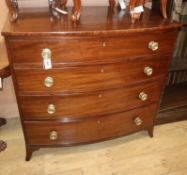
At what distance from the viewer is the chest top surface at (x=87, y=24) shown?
105 cm

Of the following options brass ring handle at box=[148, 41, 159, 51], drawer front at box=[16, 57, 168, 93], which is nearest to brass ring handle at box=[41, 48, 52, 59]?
drawer front at box=[16, 57, 168, 93]

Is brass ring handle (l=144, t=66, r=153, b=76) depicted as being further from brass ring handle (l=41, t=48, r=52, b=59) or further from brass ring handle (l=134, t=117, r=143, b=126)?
brass ring handle (l=41, t=48, r=52, b=59)

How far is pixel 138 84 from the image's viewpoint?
1.41m

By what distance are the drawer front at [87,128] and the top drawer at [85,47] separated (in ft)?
1.51

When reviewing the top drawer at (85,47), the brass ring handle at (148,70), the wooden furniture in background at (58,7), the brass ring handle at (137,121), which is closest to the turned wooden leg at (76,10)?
the wooden furniture in background at (58,7)

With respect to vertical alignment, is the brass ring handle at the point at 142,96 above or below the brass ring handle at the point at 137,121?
above

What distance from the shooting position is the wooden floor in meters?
1.54

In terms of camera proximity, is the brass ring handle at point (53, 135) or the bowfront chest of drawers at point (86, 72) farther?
the brass ring handle at point (53, 135)

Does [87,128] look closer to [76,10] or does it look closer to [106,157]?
[106,157]

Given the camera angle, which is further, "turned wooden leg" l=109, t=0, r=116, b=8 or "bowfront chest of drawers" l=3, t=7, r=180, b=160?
"turned wooden leg" l=109, t=0, r=116, b=8

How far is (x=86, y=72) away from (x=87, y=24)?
0.87 ft

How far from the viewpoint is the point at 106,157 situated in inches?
64.9

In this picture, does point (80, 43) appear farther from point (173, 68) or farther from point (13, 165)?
point (13, 165)

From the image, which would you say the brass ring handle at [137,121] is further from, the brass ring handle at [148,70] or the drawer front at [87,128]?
the brass ring handle at [148,70]
